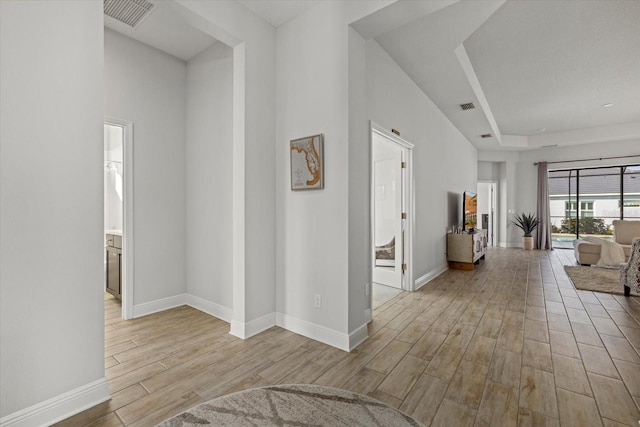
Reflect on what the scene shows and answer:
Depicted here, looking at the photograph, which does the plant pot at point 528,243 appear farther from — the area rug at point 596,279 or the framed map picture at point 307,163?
the framed map picture at point 307,163

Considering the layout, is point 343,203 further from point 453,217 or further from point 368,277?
point 453,217

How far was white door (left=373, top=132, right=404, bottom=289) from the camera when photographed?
408 cm

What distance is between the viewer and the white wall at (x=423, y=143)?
330cm

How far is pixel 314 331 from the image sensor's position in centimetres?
257

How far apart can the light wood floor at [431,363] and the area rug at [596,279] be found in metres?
0.64

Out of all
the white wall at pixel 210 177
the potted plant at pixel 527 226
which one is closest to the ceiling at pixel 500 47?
the white wall at pixel 210 177

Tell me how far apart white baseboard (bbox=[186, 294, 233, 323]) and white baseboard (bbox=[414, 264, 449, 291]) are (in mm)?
2493

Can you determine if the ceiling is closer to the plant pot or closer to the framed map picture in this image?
the framed map picture

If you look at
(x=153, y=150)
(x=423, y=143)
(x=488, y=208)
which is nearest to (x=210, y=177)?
(x=153, y=150)

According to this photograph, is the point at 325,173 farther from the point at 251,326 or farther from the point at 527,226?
the point at 527,226

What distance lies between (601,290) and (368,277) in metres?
3.57

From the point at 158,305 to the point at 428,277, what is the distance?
12.1ft

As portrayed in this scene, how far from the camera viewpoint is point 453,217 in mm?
5887

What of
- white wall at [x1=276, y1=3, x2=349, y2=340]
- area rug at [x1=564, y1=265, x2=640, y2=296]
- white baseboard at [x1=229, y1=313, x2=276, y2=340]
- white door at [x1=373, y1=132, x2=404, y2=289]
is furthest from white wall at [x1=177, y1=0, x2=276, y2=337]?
area rug at [x1=564, y1=265, x2=640, y2=296]
